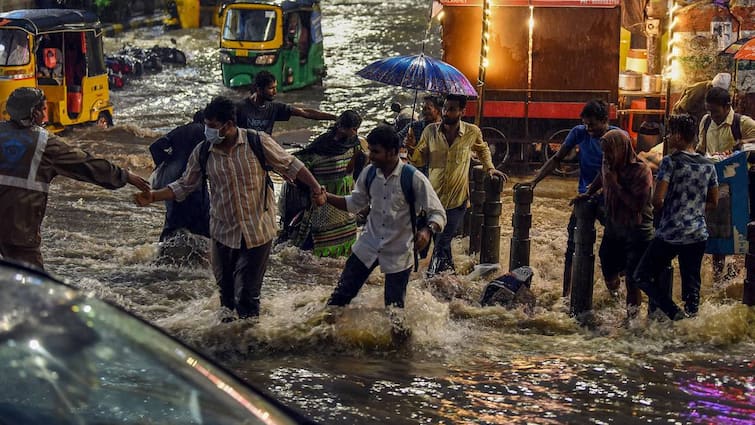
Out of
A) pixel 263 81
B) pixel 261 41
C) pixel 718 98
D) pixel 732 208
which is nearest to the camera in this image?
pixel 732 208

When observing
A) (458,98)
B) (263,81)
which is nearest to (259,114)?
(263,81)

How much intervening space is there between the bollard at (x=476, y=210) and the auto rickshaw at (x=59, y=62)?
8.57 meters

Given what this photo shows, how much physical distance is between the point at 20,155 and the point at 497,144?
33.5ft

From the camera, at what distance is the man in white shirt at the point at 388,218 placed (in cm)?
750

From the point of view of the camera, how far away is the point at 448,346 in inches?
324

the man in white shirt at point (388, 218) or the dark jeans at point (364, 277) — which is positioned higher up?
the man in white shirt at point (388, 218)

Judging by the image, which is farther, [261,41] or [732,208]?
[261,41]

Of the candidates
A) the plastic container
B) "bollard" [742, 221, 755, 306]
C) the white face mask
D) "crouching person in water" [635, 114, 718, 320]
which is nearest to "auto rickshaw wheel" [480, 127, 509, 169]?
the plastic container

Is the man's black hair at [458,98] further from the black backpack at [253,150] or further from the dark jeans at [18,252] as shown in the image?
the dark jeans at [18,252]

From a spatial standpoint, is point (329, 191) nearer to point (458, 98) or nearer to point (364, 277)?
point (458, 98)

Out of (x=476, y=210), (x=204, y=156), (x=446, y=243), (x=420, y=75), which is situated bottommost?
(x=446, y=243)

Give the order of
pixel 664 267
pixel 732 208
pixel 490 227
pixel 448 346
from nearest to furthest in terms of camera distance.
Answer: pixel 448 346 → pixel 664 267 → pixel 732 208 → pixel 490 227

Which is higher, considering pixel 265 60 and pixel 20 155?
pixel 265 60

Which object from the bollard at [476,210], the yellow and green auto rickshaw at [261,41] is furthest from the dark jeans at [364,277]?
the yellow and green auto rickshaw at [261,41]
